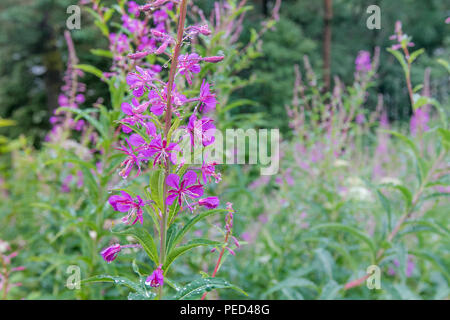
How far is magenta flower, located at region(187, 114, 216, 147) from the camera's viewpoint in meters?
0.87

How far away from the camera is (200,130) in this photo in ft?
2.87

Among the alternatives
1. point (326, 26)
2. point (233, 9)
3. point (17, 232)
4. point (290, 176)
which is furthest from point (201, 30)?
point (326, 26)

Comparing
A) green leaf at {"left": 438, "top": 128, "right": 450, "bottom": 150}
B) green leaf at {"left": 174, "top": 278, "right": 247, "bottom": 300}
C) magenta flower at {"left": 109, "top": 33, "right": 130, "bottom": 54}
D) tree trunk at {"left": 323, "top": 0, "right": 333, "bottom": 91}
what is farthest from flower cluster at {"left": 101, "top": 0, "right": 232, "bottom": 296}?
tree trunk at {"left": 323, "top": 0, "right": 333, "bottom": 91}

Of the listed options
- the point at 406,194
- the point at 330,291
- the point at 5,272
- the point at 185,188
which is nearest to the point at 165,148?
the point at 185,188

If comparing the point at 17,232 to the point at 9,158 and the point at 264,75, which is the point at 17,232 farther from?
the point at 264,75

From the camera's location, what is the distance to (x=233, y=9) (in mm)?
2137

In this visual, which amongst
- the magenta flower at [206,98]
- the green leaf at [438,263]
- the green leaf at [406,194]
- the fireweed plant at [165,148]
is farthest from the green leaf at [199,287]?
the green leaf at [438,263]

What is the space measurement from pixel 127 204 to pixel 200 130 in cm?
26

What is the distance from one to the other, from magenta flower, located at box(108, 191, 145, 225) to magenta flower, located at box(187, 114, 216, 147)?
204 mm

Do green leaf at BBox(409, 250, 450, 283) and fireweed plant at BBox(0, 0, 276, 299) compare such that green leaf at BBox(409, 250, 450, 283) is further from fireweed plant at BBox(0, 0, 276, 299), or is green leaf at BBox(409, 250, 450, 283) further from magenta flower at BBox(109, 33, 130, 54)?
magenta flower at BBox(109, 33, 130, 54)

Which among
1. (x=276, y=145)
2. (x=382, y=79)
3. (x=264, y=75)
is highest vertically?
(x=382, y=79)

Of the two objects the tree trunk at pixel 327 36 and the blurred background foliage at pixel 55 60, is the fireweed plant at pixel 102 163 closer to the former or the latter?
the blurred background foliage at pixel 55 60
